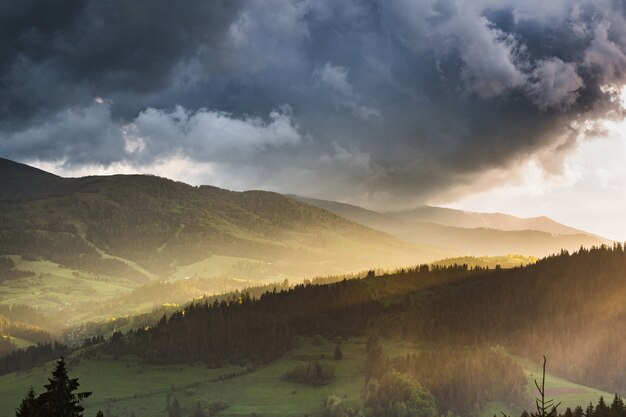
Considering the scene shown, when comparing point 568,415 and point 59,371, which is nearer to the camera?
point 59,371

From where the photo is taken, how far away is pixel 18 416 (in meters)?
71.6

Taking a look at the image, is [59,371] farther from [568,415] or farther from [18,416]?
[568,415]

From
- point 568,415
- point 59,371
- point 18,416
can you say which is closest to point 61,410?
point 59,371

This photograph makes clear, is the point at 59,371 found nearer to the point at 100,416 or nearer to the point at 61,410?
the point at 61,410

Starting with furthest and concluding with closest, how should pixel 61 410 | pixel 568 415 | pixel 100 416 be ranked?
1. pixel 568 415
2. pixel 100 416
3. pixel 61 410

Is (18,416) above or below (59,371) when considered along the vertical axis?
below

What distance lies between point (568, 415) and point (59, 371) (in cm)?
17179

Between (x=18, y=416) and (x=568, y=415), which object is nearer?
(x=18, y=416)

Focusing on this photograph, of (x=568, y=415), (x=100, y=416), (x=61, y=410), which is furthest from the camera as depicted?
(x=568, y=415)

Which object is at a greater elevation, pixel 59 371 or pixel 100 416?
pixel 59 371

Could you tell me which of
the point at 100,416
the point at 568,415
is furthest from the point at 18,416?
the point at 568,415

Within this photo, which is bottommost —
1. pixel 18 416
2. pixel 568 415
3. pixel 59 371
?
pixel 568 415

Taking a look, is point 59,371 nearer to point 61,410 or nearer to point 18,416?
point 61,410

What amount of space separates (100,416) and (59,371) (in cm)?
849
